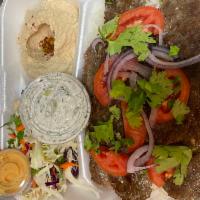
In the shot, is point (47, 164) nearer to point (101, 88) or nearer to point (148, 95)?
point (101, 88)

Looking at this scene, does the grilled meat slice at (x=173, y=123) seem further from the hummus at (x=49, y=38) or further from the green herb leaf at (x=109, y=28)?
the hummus at (x=49, y=38)

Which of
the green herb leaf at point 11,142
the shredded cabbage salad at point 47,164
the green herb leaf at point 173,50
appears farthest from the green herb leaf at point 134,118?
the green herb leaf at point 11,142

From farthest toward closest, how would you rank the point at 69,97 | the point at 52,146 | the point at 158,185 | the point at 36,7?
the point at 36,7
the point at 52,146
the point at 69,97
the point at 158,185

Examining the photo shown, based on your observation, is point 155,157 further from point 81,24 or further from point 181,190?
point 81,24

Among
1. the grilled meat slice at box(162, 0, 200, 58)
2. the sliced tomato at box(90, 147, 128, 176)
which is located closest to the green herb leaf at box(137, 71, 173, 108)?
the grilled meat slice at box(162, 0, 200, 58)

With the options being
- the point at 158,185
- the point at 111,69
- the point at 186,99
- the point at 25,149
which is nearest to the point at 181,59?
the point at 186,99
